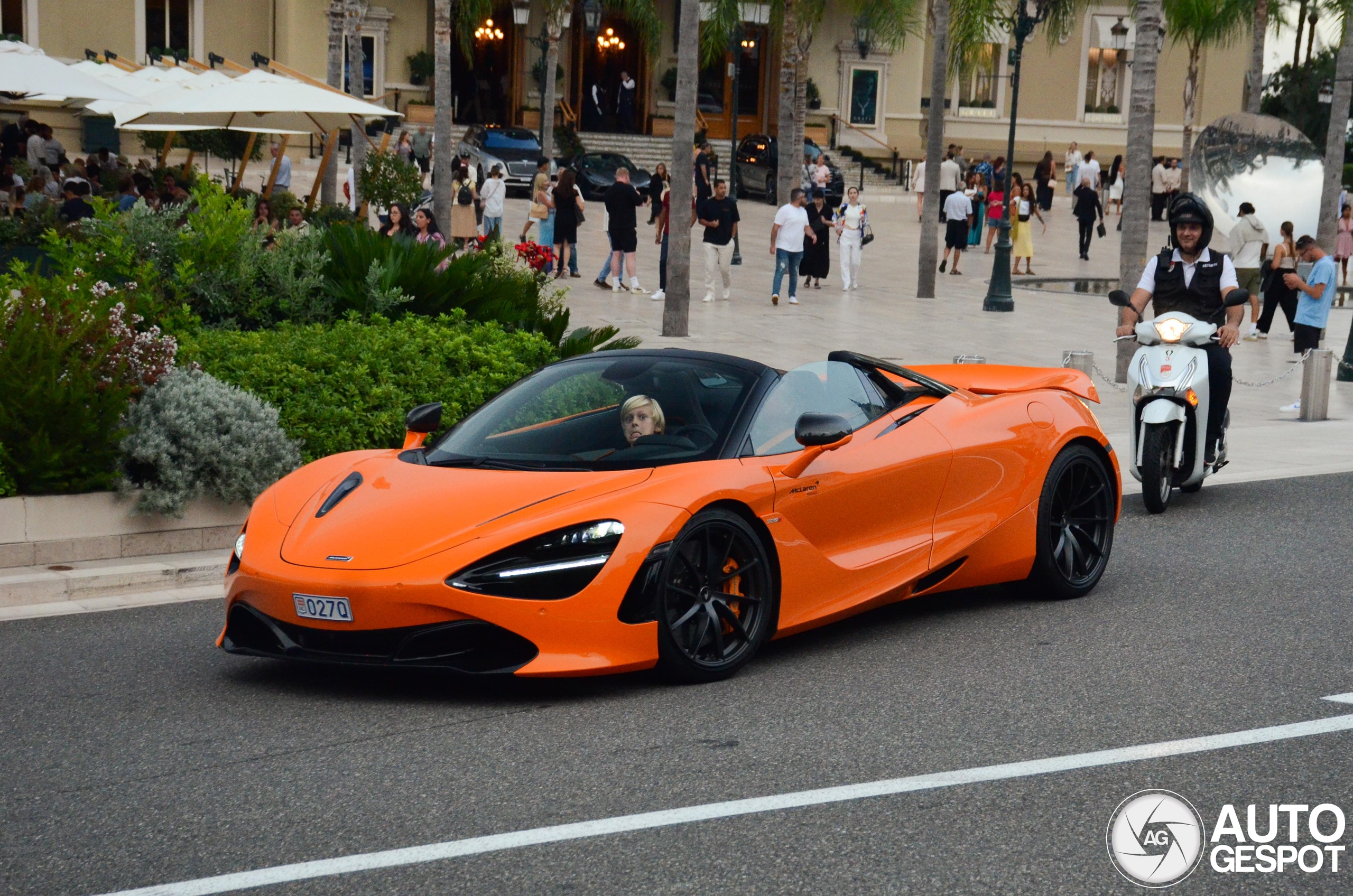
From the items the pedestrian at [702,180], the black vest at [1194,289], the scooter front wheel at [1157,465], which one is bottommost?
the scooter front wheel at [1157,465]

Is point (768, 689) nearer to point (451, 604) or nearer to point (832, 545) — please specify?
point (832, 545)

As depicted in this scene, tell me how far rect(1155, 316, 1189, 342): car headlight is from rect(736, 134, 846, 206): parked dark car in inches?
1453

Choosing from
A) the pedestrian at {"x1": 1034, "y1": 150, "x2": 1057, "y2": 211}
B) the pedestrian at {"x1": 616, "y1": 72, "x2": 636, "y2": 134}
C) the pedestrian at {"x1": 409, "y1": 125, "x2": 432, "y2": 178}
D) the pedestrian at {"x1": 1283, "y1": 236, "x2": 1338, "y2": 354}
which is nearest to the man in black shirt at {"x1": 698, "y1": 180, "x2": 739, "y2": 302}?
the pedestrian at {"x1": 1283, "y1": 236, "x2": 1338, "y2": 354}

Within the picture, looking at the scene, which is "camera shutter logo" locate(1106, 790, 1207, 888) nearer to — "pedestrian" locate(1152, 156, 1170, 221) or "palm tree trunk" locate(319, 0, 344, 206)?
"palm tree trunk" locate(319, 0, 344, 206)

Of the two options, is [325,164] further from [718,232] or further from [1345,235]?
[1345,235]

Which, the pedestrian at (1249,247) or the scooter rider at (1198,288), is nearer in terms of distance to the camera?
the scooter rider at (1198,288)

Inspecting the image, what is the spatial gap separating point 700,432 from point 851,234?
2160 cm

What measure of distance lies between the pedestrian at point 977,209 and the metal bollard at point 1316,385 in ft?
77.8

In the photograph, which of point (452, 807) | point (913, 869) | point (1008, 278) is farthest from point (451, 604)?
point (1008, 278)

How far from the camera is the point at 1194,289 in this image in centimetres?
1063

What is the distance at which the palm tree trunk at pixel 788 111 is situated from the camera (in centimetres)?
4225

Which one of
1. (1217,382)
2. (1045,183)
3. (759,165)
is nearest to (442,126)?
(1217,382)

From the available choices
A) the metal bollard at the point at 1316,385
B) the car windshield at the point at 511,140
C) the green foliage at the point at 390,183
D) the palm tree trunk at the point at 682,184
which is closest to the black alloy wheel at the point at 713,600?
the metal bollard at the point at 1316,385

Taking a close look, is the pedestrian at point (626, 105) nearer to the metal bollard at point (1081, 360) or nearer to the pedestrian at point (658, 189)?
the pedestrian at point (658, 189)
